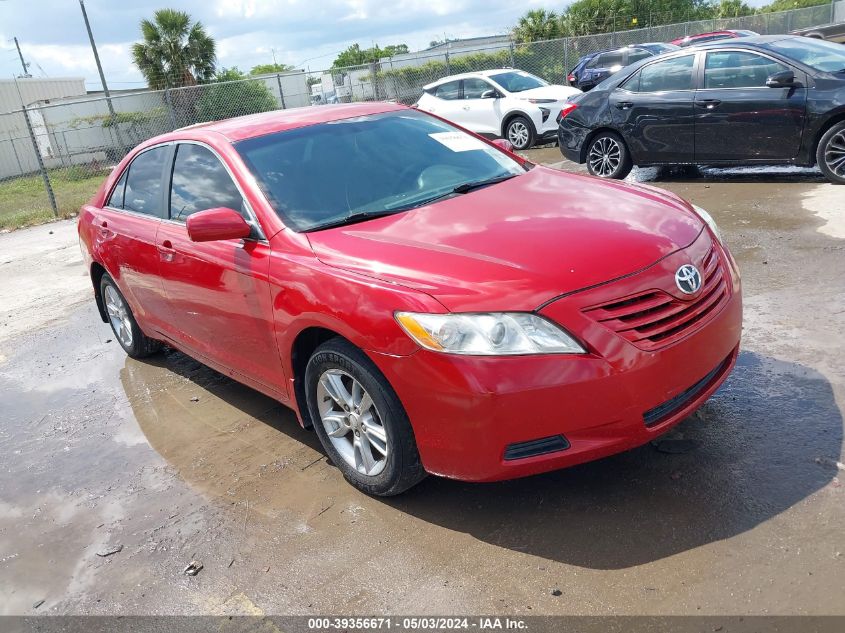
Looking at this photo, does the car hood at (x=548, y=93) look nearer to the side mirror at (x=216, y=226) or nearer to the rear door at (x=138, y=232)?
the rear door at (x=138, y=232)

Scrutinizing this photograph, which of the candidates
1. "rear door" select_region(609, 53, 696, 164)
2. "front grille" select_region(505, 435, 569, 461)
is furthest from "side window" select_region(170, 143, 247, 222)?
"rear door" select_region(609, 53, 696, 164)

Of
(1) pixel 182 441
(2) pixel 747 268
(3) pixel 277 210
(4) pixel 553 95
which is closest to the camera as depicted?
(3) pixel 277 210

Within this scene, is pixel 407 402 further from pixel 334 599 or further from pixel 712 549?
pixel 712 549

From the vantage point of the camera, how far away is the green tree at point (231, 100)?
19938 millimetres

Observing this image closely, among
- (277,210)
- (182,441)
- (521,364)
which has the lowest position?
(182,441)

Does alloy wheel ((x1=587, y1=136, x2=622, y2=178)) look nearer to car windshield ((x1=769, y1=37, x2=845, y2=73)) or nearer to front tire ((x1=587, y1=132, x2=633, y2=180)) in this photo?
front tire ((x1=587, y1=132, x2=633, y2=180))

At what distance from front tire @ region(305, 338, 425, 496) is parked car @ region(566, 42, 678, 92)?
18255mm

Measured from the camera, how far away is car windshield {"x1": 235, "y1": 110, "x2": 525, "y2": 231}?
3668mm

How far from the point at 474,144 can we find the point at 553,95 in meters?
10.5

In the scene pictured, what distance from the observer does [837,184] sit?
25.2 ft

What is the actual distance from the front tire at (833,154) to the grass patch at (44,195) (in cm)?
1328

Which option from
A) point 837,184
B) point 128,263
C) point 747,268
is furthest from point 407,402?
point 837,184

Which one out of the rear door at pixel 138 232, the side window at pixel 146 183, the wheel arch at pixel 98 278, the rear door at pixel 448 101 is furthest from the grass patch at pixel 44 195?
the side window at pixel 146 183

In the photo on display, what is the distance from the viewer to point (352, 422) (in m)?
3.32
